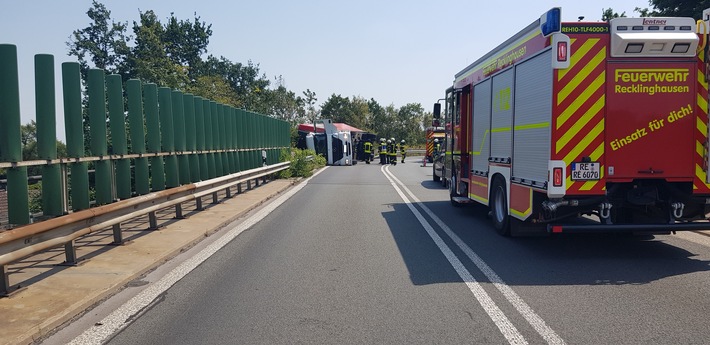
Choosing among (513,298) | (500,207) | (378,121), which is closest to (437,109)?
(500,207)

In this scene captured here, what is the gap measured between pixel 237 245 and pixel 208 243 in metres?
0.54

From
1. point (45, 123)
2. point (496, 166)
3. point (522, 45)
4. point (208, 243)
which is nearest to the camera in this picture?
point (45, 123)

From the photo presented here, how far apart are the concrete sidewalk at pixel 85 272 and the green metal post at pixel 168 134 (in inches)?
32.7

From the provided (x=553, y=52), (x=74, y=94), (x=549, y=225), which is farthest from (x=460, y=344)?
(x=74, y=94)

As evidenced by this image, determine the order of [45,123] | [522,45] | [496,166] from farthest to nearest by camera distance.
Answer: [496,166]
[522,45]
[45,123]

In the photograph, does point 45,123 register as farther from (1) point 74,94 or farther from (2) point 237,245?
(2) point 237,245

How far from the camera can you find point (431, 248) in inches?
367

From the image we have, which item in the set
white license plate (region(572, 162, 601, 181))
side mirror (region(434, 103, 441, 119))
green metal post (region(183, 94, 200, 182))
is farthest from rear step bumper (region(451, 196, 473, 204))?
green metal post (region(183, 94, 200, 182))

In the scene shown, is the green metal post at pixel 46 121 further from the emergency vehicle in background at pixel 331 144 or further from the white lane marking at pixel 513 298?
the emergency vehicle in background at pixel 331 144

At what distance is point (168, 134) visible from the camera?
1223 centimetres

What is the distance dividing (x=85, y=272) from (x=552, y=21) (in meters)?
6.68

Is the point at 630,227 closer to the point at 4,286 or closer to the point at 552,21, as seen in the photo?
the point at 552,21

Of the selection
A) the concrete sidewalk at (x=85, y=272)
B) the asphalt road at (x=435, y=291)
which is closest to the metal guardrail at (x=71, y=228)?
the concrete sidewalk at (x=85, y=272)

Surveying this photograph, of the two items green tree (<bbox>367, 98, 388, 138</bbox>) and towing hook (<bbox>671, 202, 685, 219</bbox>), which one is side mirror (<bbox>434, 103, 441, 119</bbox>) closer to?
towing hook (<bbox>671, 202, 685, 219</bbox>)
